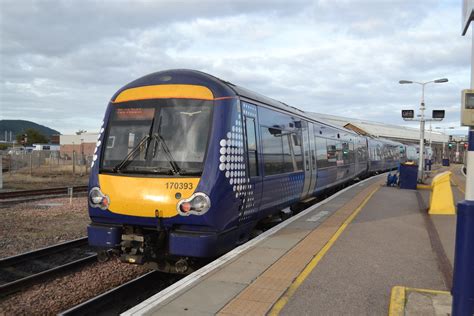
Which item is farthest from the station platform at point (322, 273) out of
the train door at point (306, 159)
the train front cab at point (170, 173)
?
the train door at point (306, 159)

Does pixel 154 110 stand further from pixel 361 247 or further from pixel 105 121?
pixel 361 247

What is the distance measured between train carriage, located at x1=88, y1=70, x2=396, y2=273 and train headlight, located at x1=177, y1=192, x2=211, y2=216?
0.01 m

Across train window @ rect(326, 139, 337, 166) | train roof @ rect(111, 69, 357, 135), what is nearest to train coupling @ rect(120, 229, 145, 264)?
train roof @ rect(111, 69, 357, 135)

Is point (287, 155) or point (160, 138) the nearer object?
point (160, 138)

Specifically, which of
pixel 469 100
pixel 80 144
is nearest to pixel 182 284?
pixel 469 100

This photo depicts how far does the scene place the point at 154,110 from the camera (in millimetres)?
6727

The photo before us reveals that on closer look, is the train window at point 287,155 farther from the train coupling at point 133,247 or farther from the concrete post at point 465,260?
the concrete post at point 465,260

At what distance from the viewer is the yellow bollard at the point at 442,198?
38.6ft

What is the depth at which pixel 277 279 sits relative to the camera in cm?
542

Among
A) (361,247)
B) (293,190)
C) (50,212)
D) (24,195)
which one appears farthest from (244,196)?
(24,195)

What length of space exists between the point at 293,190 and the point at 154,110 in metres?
4.23

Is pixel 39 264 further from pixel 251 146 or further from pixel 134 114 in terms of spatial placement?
pixel 251 146

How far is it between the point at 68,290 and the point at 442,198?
957 cm

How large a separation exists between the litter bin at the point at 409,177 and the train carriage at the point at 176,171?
13.6 metres
